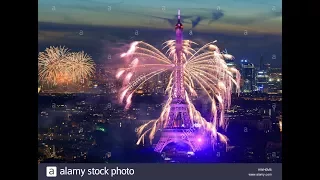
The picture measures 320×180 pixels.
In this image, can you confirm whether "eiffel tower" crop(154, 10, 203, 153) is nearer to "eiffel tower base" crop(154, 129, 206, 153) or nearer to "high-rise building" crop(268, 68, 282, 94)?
"eiffel tower base" crop(154, 129, 206, 153)

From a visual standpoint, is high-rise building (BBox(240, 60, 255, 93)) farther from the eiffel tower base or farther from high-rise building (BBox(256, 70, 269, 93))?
the eiffel tower base

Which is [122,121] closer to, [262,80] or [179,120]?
[179,120]

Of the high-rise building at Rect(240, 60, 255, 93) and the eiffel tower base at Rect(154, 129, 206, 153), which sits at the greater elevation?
the high-rise building at Rect(240, 60, 255, 93)

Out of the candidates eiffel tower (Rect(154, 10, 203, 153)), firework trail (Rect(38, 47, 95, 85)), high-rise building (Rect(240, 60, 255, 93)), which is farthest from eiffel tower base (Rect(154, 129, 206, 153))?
firework trail (Rect(38, 47, 95, 85))

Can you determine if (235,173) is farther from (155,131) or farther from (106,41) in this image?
(106,41)

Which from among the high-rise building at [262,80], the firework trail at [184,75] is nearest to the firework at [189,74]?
the firework trail at [184,75]

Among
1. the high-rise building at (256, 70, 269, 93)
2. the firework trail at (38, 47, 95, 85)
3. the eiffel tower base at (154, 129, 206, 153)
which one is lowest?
the eiffel tower base at (154, 129, 206, 153)

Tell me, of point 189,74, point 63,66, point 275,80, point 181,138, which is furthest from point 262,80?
point 63,66
